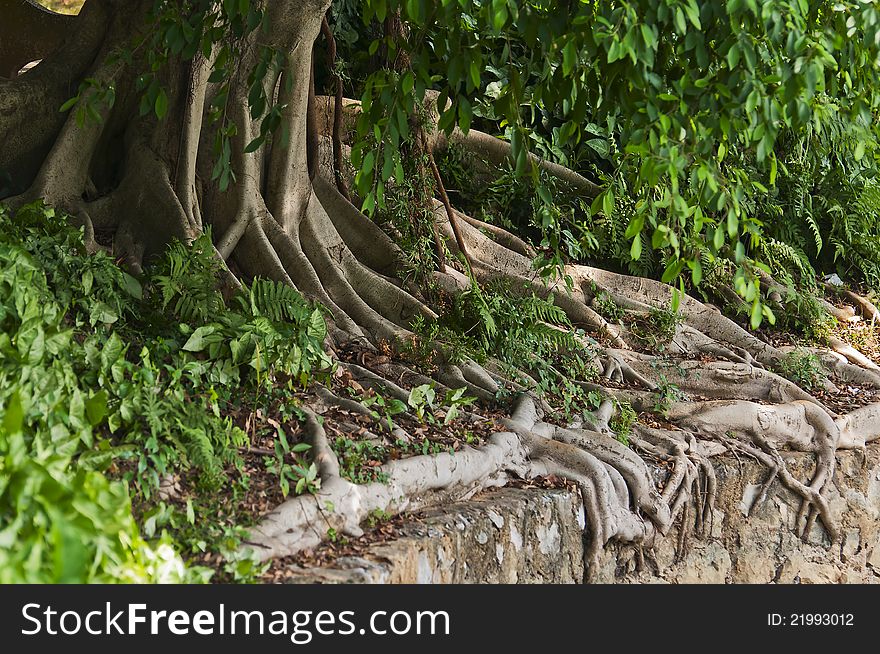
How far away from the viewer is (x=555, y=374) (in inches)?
236

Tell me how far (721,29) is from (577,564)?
275 cm

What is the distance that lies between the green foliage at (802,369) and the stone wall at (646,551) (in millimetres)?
642

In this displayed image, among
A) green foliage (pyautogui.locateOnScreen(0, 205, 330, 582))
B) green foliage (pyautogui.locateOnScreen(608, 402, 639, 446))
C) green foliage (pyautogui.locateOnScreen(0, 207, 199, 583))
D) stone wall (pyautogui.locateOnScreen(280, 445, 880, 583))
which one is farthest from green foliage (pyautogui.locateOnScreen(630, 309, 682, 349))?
green foliage (pyautogui.locateOnScreen(0, 207, 199, 583))

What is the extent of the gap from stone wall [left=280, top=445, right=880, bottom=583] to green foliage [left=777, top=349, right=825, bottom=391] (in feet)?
2.11

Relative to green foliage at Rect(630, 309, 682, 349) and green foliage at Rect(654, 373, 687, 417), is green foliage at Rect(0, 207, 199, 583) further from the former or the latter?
green foliage at Rect(630, 309, 682, 349)

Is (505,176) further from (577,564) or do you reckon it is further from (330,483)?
(330,483)

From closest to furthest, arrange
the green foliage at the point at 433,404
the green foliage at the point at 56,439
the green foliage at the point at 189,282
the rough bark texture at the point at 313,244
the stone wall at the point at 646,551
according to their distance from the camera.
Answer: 1. the green foliage at the point at 56,439
2. the stone wall at the point at 646,551
3. the green foliage at the point at 189,282
4. the green foliage at the point at 433,404
5. the rough bark texture at the point at 313,244

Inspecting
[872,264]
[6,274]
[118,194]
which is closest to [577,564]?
[6,274]

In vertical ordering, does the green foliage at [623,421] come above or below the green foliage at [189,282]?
below

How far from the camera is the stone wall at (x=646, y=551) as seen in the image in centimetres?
390

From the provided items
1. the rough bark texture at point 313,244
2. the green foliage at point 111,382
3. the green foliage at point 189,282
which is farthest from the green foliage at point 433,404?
the green foliage at point 189,282

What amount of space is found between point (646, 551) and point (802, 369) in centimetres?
237

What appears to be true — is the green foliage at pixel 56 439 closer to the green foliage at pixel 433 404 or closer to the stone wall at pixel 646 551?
the stone wall at pixel 646 551

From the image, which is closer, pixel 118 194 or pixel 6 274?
pixel 6 274
